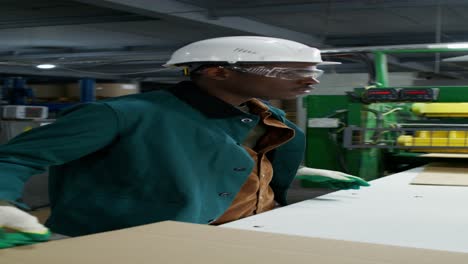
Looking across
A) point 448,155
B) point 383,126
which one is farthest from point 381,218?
point 448,155

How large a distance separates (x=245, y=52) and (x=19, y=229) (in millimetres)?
949

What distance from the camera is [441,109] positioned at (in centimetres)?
299

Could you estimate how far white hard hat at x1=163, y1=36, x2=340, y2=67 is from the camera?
1.71 meters

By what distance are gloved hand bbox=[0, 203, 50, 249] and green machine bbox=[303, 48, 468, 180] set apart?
6.61ft

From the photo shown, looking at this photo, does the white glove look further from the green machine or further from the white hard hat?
the green machine

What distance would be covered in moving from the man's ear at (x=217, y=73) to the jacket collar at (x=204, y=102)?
57mm

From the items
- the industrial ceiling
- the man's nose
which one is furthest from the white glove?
the industrial ceiling

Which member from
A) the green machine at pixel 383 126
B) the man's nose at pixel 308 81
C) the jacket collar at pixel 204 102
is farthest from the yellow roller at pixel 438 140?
the jacket collar at pixel 204 102

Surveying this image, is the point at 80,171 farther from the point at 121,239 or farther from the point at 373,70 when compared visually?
the point at 373,70

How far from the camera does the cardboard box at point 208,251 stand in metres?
0.83

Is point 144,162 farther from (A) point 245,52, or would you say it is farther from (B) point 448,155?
(B) point 448,155

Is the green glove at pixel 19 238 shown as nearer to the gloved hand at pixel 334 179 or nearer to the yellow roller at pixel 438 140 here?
the gloved hand at pixel 334 179

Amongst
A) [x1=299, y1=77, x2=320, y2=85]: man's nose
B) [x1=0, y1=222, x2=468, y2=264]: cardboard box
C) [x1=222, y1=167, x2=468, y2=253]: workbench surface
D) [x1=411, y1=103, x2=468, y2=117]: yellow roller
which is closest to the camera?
[x1=0, y1=222, x2=468, y2=264]: cardboard box

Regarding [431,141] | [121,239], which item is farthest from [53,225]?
[431,141]
